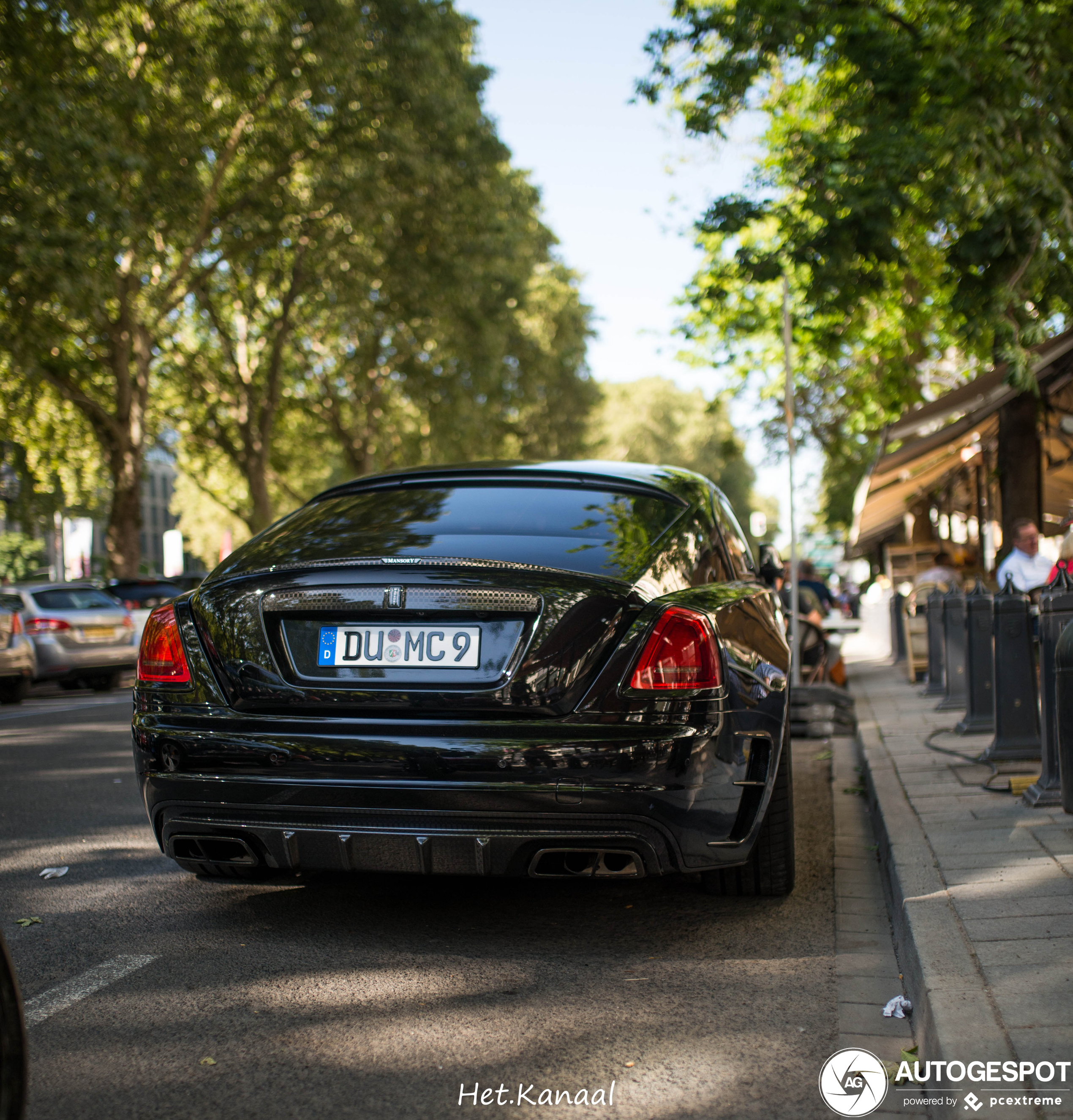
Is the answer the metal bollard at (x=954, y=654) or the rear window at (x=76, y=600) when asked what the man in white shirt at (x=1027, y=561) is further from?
the rear window at (x=76, y=600)

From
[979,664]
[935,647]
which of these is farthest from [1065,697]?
Answer: [935,647]

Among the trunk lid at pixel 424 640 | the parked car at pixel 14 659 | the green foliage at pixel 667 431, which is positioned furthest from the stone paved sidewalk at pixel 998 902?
the green foliage at pixel 667 431

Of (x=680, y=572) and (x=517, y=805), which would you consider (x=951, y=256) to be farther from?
(x=517, y=805)

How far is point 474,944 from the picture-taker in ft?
12.8

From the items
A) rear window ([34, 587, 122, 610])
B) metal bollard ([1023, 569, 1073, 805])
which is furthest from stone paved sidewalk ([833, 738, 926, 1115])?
rear window ([34, 587, 122, 610])

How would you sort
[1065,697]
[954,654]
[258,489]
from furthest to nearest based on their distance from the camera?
[258,489], [954,654], [1065,697]

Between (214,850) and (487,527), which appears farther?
(487,527)

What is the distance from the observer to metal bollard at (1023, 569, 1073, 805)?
5.07 metres

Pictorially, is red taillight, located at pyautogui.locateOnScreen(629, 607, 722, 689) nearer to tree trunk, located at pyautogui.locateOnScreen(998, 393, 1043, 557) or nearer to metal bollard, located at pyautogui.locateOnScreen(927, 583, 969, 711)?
metal bollard, located at pyautogui.locateOnScreen(927, 583, 969, 711)

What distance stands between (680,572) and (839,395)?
27.1 metres

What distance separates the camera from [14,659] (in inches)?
579

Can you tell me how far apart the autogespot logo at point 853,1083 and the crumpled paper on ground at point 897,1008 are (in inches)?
11.5

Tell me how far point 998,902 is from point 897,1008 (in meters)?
0.74

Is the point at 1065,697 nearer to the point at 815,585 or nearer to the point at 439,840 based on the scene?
the point at 439,840
